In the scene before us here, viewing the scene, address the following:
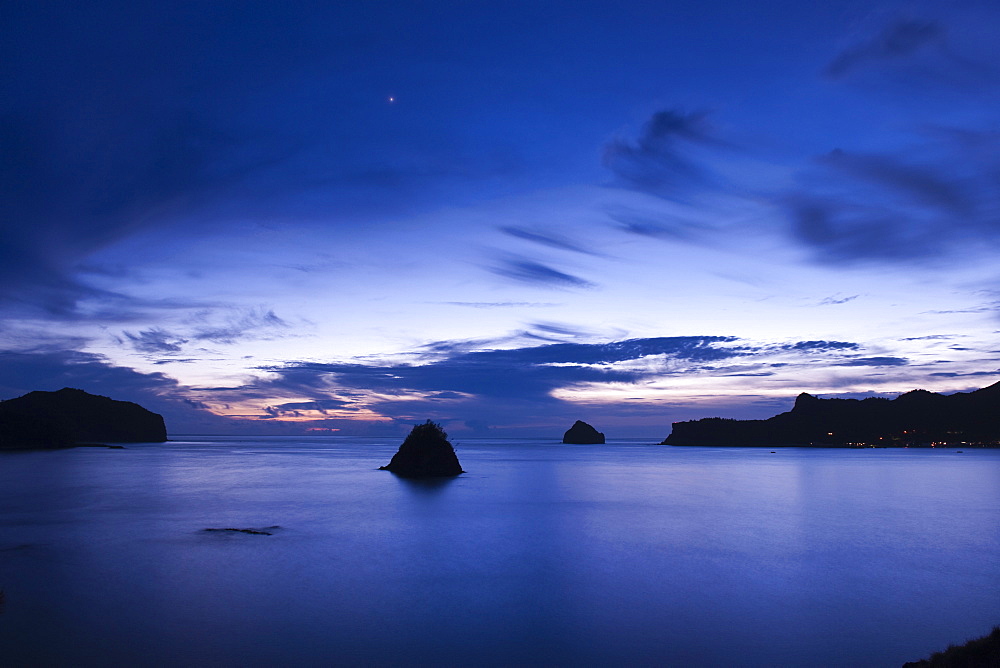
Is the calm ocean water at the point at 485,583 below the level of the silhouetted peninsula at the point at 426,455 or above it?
below

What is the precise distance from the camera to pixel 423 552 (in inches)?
942

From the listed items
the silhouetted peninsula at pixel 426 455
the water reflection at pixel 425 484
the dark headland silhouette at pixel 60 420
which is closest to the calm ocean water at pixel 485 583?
the water reflection at pixel 425 484

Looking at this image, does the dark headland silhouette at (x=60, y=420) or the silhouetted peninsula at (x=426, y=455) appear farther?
the dark headland silhouette at (x=60, y=420)

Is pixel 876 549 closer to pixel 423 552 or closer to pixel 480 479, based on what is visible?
pixel 423 552

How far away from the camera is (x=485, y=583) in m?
18.8

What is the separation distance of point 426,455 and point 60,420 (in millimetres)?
114080

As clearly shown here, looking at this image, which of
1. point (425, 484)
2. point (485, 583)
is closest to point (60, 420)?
point (425, 484)

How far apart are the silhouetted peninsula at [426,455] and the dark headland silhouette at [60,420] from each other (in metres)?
99.4

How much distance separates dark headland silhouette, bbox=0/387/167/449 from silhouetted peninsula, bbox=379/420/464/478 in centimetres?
9944

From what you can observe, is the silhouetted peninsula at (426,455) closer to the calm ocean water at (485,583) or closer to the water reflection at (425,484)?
the water reflection at (425,484)

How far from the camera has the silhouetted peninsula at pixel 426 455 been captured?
186 ft

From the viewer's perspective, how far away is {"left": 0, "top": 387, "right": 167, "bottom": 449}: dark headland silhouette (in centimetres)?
11469

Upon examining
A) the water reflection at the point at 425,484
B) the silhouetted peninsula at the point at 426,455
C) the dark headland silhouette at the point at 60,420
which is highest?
the dark headland silhouette at the point at 60,420

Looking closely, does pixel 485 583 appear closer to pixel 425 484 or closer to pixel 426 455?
pixel 425 484
